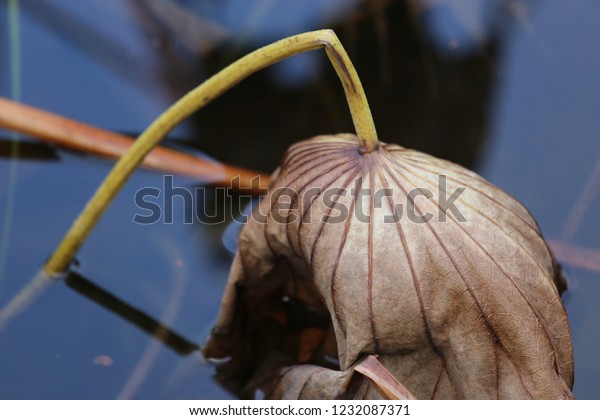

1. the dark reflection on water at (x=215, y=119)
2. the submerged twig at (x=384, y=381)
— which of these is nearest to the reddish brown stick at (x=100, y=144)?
the dark reflection on water at (x=215, y=119)

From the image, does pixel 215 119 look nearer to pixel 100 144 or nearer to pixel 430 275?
pixel 100 144

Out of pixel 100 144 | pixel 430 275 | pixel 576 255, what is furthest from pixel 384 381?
pixel 100 144

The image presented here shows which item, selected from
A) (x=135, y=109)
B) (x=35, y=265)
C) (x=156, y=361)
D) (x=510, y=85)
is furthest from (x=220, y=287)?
(x=510, y=85)

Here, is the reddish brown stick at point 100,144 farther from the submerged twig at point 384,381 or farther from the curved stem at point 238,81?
the submerged twig at point 384,381

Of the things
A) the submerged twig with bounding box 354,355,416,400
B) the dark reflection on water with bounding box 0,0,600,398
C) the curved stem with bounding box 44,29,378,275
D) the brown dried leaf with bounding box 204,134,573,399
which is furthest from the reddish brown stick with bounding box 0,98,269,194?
the submerged twig with bounding box 354,355,416,400

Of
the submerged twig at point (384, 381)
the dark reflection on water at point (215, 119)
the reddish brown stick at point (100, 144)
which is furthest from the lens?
the reddish brown stick at point (100, 144)

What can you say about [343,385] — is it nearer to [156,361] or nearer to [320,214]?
[320,214]
